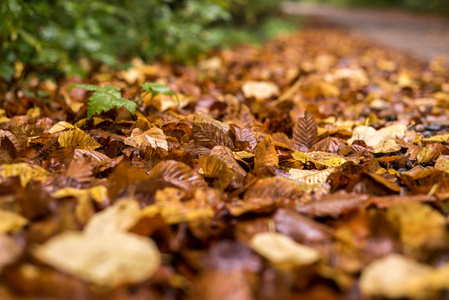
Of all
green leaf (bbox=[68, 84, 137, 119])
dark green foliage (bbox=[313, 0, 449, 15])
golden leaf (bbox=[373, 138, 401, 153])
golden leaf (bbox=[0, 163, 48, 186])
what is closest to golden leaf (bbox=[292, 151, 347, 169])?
golden leaf (bbox=[373, 138, 401, 153])

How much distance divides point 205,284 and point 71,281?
26cm

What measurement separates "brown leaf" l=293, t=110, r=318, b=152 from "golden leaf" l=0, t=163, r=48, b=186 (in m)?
1.07

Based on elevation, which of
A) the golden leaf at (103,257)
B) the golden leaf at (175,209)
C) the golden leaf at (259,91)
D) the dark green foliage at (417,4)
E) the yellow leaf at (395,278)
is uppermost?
the dark green foliage at (417,4)

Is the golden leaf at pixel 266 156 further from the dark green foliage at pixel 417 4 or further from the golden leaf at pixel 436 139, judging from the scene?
the dark green foliage at pixel 417 4

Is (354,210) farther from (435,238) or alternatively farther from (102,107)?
(102,107)

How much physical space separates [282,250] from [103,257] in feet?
1.25

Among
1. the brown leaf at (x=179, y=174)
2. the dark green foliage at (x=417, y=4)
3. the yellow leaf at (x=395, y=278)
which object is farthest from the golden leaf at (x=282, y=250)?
the dark green foliage at (x=417, y=4)

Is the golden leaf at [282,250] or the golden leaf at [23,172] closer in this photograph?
the golden leaf at [282,250]

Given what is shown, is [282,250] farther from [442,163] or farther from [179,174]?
[442,163]

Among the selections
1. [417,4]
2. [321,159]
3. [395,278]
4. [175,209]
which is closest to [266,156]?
[321,159]

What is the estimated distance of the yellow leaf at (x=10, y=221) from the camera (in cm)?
84

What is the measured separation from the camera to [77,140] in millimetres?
1445

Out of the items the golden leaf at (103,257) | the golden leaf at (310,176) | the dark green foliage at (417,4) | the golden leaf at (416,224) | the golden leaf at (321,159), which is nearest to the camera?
the golden leaf at (103,257)

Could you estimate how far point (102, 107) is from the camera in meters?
1.55
